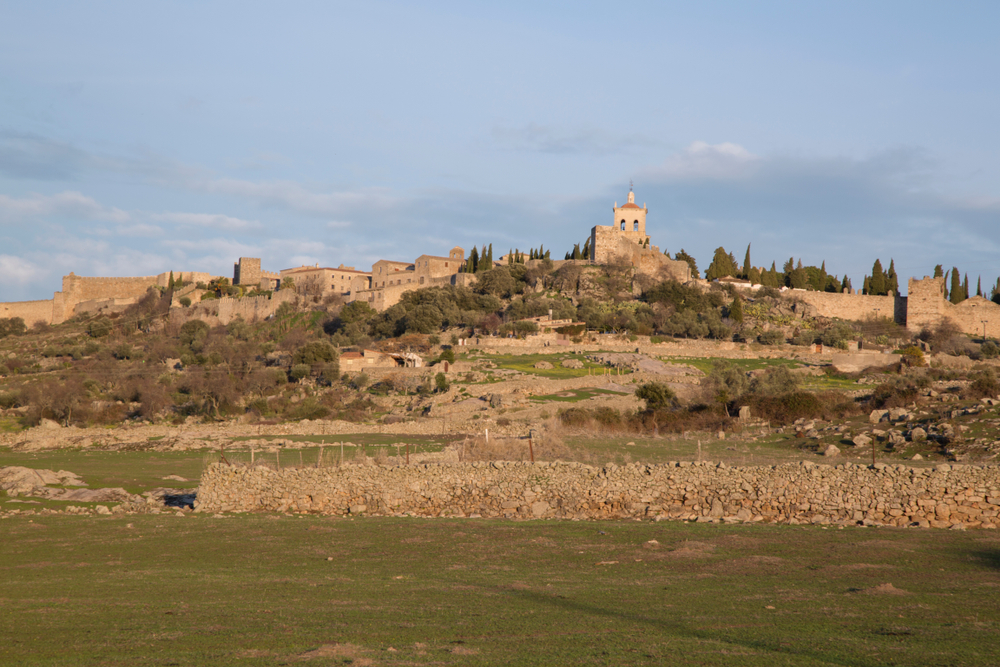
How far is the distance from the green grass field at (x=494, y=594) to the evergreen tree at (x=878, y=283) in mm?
72883

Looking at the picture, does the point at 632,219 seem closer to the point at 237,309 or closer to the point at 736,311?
the point at 736,311

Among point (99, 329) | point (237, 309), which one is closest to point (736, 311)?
point (237, 309)

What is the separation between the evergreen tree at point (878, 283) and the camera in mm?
78688

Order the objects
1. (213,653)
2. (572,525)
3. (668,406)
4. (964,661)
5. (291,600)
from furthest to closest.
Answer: (668,406)
(572,525)
(291,600)
(213,653)
(964,661)

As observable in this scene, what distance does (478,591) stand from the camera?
30.2 feet

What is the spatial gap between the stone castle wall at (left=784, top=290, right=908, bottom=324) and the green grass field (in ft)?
222

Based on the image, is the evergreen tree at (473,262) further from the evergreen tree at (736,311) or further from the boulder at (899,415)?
the boulder at (899,415)

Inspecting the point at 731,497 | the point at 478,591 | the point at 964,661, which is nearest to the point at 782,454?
the point at 731,497

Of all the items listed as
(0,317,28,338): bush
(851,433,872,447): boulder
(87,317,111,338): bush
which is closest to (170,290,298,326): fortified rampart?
(87,317,111,338): bush

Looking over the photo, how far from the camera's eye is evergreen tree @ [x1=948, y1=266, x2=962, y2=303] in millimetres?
76562

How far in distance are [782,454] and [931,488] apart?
25.2 ft

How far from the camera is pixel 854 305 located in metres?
76.4

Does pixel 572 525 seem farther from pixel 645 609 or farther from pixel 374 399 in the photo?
pixel 374 399

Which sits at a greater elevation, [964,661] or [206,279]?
[206,279]
